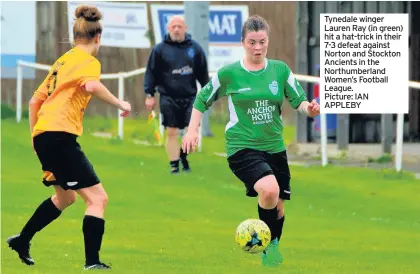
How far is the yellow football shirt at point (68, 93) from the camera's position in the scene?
880 cm

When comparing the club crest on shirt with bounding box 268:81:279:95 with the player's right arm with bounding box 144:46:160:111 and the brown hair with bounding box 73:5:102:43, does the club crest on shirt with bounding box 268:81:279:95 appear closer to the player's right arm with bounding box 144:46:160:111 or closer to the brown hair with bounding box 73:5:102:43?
the brown hair with bounding box 73:5:102:43

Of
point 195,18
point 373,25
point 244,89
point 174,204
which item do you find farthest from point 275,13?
point 244,89

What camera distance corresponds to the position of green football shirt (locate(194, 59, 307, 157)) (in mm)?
9516

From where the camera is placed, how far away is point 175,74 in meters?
16.8

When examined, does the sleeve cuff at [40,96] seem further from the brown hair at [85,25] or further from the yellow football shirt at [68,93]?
the brown hair at [85,25]

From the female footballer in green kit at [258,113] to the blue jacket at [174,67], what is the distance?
23.0 ft

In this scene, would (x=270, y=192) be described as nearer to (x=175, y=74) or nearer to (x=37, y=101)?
(x=37, y=101)

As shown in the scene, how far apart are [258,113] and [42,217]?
177 cm

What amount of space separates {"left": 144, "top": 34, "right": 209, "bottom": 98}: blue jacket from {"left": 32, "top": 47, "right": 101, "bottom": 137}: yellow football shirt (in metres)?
7.74

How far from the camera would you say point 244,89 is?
375 inches

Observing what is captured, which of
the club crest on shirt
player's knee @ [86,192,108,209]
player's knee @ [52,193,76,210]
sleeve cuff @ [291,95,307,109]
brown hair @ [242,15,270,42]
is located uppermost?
brown hair @ [242,15,270,42]

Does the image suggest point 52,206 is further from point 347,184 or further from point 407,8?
point 407,8
